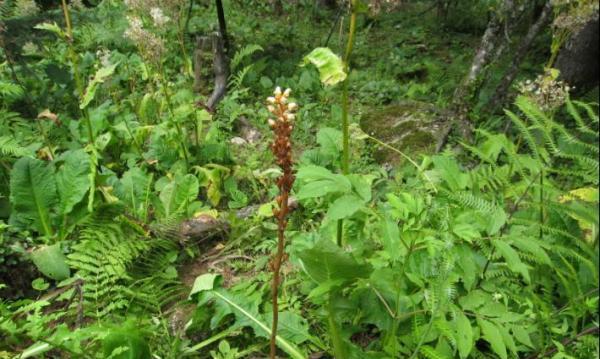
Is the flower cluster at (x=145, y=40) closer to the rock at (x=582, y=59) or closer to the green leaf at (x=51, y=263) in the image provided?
the green leaf at (x=51, y=263)

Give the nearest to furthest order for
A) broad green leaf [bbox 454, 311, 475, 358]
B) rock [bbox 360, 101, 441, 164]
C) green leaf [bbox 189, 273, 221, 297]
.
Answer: broad green leaf [bbox 454, 311, 475, 358] → green leaf [bbox 189, 273, 221, 297] → rock [bbox 360, 101, 441, 164]

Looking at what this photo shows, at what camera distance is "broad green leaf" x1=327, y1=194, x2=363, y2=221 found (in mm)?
1724

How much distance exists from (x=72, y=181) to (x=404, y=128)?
361 cm

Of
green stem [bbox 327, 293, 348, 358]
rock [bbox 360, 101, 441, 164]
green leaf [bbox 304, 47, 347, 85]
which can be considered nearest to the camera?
green leaf [bbox 304, 47, 347, 85]

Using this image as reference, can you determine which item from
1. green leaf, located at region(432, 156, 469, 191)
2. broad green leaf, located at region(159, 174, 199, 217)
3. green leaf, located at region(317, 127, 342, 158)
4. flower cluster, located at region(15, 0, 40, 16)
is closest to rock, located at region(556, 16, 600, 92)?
green leaf, located at region(317, 127, 342, 158)

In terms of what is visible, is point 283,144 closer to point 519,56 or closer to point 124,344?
point 124,344

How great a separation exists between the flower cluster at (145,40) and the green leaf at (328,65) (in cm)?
245

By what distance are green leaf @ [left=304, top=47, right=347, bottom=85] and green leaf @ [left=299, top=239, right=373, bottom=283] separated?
0.71 meters

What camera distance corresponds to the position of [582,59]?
5.58 meters

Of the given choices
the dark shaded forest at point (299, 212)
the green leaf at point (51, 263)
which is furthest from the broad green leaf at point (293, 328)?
the green leaf at point (51, 263)

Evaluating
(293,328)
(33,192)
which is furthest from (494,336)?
(33,192)

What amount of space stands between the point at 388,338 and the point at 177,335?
1110 millimetres

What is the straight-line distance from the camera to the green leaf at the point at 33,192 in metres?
3.09

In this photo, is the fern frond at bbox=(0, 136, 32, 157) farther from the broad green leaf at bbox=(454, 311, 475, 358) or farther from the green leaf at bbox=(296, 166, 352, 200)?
the broad green leaf at bbox=(454, 311, 475, 358)
